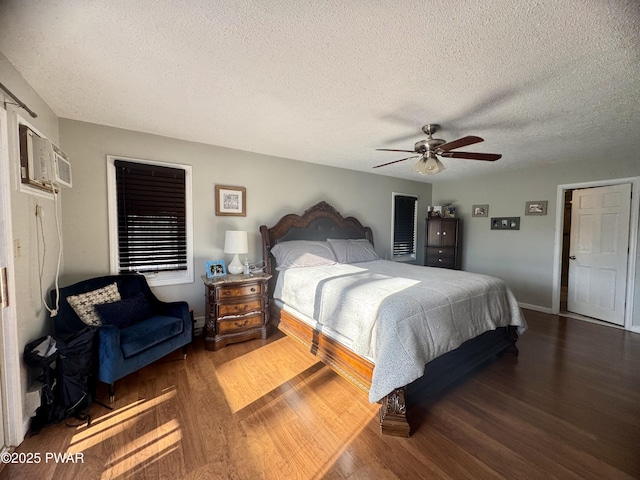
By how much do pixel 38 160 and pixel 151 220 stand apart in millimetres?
1100

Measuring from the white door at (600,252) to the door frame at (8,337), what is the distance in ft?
20.4

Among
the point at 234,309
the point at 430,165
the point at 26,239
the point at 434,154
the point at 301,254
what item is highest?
the point at 434,154

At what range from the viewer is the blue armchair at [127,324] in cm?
192

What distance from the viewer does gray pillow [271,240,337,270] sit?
10.8ft

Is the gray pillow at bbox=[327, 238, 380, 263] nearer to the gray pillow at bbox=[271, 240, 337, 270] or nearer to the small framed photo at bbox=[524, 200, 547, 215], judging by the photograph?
the gray pillow at bbox=[271, 240, 337, 270]

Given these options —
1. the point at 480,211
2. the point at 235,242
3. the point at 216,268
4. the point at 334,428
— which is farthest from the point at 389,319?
the point at 480,211

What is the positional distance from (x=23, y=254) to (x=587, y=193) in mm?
6340

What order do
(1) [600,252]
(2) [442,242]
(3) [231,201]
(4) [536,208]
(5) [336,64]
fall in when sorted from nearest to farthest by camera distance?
(5) [336,64]
(3) [231,201]
(1) [600,252]
(4) [536,208]
(2) [442,242]

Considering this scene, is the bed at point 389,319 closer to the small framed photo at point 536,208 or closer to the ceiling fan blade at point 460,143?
the ceiling fan blade at point 460,143

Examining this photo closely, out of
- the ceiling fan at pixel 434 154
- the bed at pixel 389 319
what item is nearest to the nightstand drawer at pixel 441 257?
the bed at pixel 389 319

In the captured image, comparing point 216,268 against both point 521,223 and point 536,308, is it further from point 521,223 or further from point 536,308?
point 536,308

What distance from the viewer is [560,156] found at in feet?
11.6

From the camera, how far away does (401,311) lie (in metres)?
1.77

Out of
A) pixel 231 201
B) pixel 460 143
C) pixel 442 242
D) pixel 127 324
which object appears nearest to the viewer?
pixel 460 143
